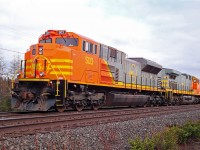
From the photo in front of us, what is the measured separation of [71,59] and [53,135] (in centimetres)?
647

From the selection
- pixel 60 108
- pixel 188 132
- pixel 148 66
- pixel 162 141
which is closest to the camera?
pixel 162 141

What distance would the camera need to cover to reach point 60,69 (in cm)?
1280

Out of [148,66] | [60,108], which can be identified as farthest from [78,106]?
[148,66]

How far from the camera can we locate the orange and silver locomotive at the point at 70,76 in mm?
12344

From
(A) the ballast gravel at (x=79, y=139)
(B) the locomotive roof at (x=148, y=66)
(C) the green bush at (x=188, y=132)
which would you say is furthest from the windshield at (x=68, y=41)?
(B) the locomotive roof at (x=148, y=66)

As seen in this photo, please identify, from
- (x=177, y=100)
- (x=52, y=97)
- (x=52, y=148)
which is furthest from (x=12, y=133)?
(x=177, y=100)

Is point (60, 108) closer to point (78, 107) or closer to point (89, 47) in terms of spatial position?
point (78, 107)

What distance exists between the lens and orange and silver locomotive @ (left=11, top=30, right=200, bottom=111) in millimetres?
12344

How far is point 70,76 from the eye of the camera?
13.0 m

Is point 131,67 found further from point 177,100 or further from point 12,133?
point 12,133

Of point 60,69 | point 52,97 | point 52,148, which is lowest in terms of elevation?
point 52,148

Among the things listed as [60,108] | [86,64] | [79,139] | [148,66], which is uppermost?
[148,66]

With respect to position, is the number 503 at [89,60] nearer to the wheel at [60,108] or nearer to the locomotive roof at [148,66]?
the wheel at [60,108]

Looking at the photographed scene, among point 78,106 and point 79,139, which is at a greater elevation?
point 78,106
